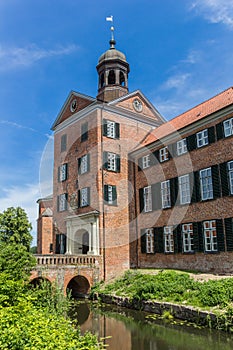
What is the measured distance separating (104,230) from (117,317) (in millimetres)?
7836

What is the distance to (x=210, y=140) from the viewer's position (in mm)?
17203

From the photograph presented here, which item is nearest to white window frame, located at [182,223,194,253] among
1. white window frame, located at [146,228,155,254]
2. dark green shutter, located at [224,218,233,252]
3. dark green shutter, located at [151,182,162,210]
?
dark green shutter, located at [224,218,233,252]

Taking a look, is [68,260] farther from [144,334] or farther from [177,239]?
[144,334]

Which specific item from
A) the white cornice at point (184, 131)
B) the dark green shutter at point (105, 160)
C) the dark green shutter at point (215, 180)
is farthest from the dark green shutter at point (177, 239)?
the dark green shutter at point (105, 160)

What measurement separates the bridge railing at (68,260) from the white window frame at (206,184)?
25.7ft

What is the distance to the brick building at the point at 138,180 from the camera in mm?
16656

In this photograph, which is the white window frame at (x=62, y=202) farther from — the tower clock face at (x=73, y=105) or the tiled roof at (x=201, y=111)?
the tiled roof at (x=201, y=111)

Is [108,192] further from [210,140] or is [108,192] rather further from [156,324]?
[156,324]

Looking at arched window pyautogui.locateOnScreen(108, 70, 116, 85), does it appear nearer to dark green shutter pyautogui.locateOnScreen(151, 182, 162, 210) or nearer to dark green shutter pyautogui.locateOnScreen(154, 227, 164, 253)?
dark green shutter pyautogui.locateOnScreen(151, 182, 162, 210)

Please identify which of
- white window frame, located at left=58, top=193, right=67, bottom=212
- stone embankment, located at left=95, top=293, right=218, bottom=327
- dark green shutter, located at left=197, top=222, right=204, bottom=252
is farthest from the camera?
white window frame, located at left=58, top=193, right=67, bottom=212

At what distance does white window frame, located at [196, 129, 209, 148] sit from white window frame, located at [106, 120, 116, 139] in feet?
22.5

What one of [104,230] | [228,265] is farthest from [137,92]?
[228,265]

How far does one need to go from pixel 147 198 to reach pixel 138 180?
165 cm

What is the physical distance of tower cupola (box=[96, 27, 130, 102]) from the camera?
25308 millimetres
